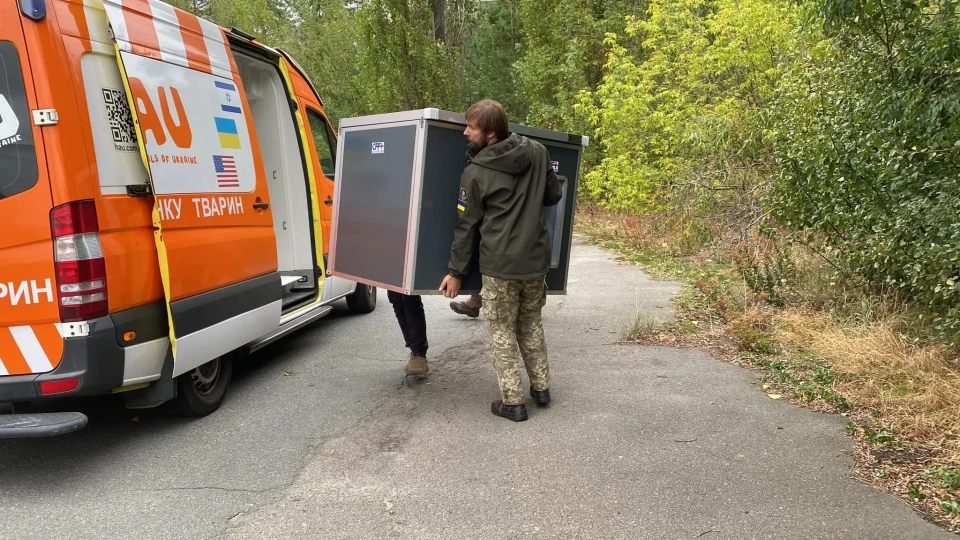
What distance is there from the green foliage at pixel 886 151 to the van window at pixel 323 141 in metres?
4.20

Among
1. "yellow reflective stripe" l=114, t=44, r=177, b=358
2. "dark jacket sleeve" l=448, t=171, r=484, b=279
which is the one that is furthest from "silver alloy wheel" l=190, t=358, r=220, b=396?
"dark jacket sleeve" l=448, t=171, r=484, b=279

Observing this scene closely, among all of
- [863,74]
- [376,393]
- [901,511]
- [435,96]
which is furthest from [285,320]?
[435,96]

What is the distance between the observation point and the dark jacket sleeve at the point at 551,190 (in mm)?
3784

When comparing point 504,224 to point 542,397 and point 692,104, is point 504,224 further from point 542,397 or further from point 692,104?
point 692,104

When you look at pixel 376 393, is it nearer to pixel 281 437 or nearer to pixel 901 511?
pixel 281 437

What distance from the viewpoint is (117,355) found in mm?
3182

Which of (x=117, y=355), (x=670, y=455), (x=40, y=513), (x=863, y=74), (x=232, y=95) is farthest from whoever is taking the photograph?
(x=863, y=74)

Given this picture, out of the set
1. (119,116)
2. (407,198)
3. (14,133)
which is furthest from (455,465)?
(14,133)

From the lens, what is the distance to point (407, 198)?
3.88m

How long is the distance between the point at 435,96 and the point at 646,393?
13841 mm

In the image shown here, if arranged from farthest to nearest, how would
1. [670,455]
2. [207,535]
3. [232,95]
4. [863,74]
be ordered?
[863,74] < [232,95] < [670,455] < [207,535]

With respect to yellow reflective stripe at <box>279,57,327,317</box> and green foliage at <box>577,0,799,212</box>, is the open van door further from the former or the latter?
green foliage at <box>577,0,799,212</box>

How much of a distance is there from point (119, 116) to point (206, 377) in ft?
5.64

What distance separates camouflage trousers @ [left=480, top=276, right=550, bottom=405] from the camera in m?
3.80
